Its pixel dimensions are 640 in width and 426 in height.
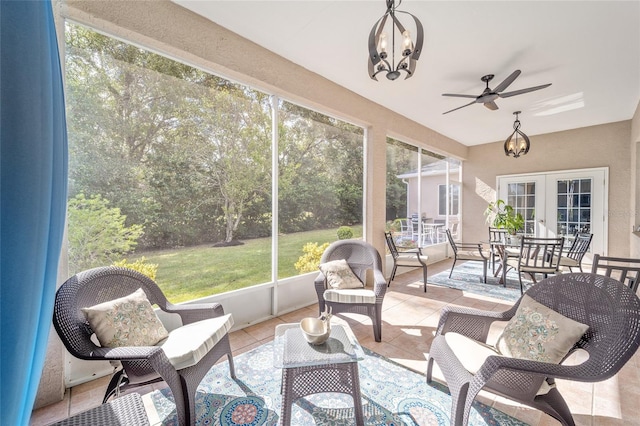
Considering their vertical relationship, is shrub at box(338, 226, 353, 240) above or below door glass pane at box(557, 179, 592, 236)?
below

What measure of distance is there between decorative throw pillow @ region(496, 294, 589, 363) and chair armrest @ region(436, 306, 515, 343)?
0.40 feet

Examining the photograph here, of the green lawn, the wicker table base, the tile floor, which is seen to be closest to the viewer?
the wicker table base

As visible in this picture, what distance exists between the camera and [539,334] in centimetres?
150

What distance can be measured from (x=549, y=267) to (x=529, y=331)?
3.04 metres

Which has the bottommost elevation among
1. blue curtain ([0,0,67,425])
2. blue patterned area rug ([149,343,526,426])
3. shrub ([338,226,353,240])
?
blue patterned area rug ([149,343,526,426])

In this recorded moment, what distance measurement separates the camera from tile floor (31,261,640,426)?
169 cm

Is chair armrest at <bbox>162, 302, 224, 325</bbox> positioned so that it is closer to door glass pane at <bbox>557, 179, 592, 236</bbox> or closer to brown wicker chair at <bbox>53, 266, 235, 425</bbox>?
brown wicker chair at <bbox>53, 266, 235, 425</bbox>

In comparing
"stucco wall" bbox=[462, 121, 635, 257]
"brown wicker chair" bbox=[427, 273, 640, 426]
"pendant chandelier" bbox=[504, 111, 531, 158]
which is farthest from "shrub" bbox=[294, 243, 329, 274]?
"stucco wall" bbox=[462, 121, 635, 257]

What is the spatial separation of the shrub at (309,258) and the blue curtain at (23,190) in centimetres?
282

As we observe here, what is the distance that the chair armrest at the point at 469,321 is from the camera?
1.80m

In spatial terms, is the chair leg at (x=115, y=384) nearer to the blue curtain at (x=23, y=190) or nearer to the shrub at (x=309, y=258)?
the blue curtain at (x=23, y=190)

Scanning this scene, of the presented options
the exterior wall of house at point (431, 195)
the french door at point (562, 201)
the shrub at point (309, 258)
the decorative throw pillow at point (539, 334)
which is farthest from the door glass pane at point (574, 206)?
the shrub at point (309, 258)

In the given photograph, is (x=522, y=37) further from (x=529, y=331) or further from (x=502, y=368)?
(x=502, y=368)

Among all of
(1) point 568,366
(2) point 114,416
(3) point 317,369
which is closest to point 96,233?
(2) point 114,416
